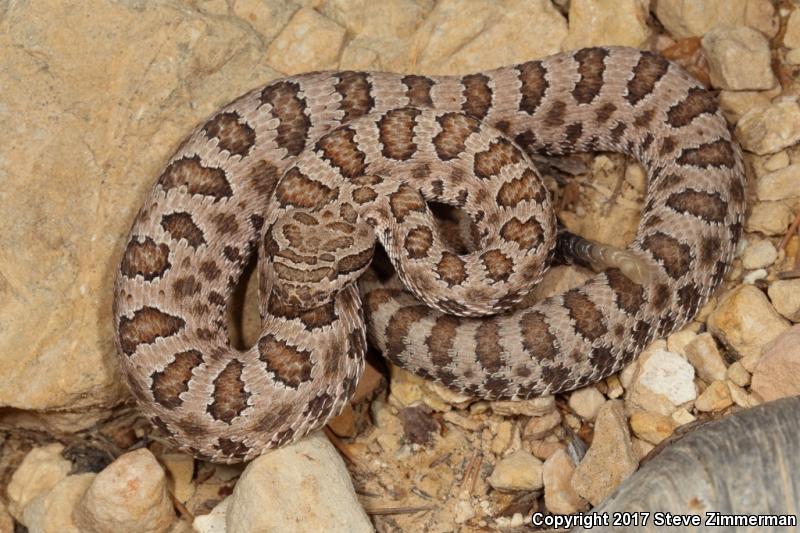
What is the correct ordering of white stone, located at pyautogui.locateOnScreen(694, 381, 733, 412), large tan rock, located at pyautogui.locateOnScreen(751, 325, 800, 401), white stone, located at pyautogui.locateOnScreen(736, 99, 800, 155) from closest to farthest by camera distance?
1. large tan rock, located at pyautogui.locateOnScreen(751, 325, 800, 401)
2. white stone, located at pyautogui.locateOnScreen(694, 381, 733, 412)
3. white stone, located at pyautogui.locateOnScreen(736, 99, 800, 155)

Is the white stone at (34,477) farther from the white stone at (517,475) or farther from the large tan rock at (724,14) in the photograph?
the large tan rock at (724,14)

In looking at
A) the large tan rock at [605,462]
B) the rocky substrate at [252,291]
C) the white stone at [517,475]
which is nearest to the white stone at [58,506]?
the rocky substrate at [252,291]

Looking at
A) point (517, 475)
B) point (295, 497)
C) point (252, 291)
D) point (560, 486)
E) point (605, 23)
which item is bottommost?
point (560, 486)

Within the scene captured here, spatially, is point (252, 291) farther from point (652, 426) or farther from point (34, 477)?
point (652, 426)

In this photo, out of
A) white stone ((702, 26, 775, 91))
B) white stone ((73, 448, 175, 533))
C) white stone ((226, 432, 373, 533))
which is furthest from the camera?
white stone ((702, 26, 775, 91))

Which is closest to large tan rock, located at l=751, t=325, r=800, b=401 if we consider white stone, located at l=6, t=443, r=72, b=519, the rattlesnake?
the rattlesnake

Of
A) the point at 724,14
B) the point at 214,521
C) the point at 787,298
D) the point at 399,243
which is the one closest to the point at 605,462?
the point at 787,298

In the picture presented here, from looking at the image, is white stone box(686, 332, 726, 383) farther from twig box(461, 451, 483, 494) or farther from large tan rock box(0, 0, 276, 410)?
large tan rock box(0, 0, 276, 410)
